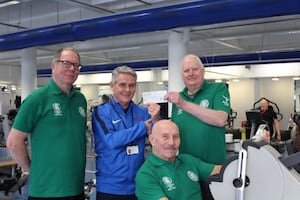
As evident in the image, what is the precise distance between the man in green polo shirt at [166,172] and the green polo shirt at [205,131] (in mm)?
132

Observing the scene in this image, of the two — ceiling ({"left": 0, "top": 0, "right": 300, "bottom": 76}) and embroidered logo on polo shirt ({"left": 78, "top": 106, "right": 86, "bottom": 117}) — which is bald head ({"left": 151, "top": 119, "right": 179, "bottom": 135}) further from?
ceiling ({"left": 0, "top": 0, "right": 300, "bottom": 76})

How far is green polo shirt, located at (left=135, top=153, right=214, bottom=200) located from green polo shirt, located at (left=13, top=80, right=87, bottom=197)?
0.43m

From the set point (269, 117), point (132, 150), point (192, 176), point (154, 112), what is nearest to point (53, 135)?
point (132, 150)

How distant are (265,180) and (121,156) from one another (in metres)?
0.88

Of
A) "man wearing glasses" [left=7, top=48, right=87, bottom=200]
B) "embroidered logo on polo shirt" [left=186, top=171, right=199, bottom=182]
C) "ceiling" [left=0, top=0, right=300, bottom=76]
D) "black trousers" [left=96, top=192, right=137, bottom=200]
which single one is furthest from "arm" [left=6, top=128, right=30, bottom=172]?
"ceiling" [left=0, top=0, right=300, bottom=76]

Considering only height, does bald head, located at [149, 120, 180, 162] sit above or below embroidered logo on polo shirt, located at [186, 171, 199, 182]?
above

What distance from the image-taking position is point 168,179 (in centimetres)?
192

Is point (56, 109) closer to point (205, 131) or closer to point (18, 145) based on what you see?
point (18, 145)

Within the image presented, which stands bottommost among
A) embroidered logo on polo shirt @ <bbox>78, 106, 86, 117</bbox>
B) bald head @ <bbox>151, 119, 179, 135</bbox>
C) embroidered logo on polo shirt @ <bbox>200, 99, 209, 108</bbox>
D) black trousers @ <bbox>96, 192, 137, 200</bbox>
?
black trousers @ <bbox>96, 192, 137, 200</bbox>

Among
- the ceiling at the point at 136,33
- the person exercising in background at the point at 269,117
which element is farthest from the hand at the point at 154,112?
the person exercising in background at the point at 269,117

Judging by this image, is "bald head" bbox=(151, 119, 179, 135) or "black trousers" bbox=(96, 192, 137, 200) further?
"black trousers" bbox=(96, 192, 137, 200)

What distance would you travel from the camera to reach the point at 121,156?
2.06 metres

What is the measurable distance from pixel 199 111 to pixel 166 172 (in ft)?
1.23

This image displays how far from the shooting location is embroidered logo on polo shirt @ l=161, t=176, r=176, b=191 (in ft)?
6.25
